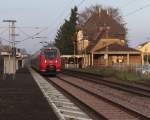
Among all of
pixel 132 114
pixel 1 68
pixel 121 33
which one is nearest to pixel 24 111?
pixel 132 114

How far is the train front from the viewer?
5270cm

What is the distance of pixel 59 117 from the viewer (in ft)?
51.4

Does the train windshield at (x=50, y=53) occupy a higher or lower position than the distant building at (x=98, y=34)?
lower

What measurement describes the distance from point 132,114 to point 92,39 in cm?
10683

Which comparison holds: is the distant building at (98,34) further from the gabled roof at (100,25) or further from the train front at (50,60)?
the train front at (50,60)

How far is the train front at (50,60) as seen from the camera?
52.7m

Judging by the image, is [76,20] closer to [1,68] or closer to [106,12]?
[106,12]

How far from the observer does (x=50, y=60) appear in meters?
52.7

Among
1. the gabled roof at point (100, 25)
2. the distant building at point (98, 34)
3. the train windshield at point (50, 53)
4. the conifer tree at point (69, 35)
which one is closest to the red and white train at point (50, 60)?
the train windshield at point (50, 53)

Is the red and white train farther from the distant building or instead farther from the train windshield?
the distant building

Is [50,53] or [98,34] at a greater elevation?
[98,34]

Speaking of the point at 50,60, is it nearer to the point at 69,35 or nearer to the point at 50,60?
the point at 50,60

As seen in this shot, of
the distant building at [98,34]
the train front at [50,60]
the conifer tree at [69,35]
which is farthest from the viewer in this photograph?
the conifer tree at [69,35]

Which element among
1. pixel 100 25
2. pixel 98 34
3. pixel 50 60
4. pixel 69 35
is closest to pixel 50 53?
pixel 50 60
